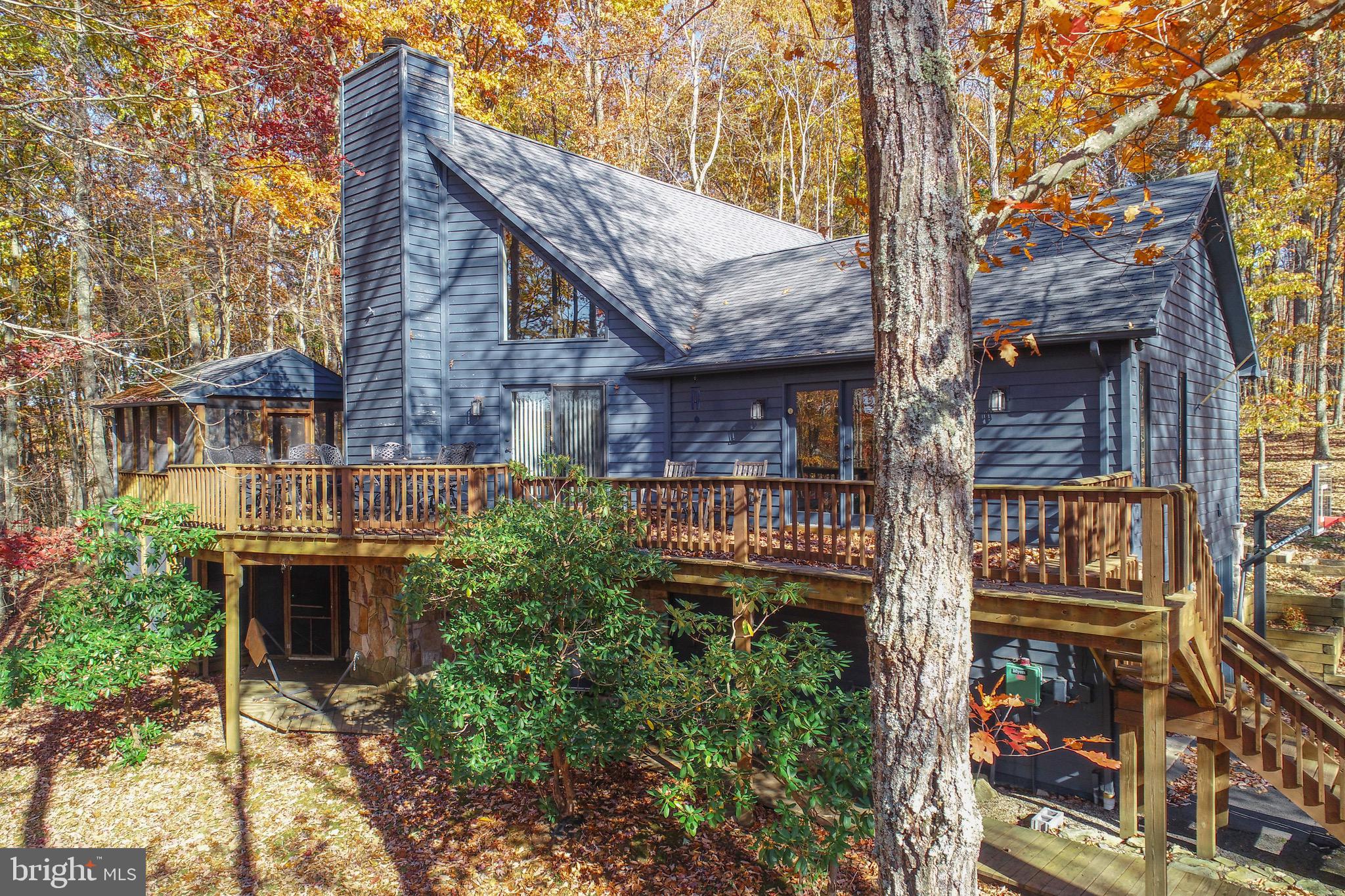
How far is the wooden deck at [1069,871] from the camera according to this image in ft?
19.0

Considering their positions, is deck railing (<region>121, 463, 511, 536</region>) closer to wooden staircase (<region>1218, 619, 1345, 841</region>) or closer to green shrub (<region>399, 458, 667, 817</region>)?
green shrub (<region>399, 458, 667, 817</region>)

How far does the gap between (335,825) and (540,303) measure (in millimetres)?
7157

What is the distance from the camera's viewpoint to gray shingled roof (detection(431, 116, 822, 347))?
1123 cm

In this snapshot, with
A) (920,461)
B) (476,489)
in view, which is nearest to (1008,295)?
(920,461)

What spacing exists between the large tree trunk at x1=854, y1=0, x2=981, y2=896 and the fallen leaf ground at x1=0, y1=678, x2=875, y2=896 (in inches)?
116

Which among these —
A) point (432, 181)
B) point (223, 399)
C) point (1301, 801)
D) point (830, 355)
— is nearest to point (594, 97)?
point (432, 181)

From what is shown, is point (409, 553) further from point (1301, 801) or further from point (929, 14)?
point (1301, 801)

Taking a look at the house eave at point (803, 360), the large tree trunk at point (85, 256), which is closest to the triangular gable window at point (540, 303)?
the house eave at point (803, 360)

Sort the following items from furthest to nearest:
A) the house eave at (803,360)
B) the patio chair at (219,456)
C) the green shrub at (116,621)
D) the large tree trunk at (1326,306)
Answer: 1. the large tree trunk at (1326,306)
2. the patio chair at (219,456)
3. the green shrub at (116,621)
4. the house eave at (803,360)

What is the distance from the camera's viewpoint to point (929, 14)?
3.77 meters

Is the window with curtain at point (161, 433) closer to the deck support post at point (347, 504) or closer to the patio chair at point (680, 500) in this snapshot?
the deck support post at point (347, 504)

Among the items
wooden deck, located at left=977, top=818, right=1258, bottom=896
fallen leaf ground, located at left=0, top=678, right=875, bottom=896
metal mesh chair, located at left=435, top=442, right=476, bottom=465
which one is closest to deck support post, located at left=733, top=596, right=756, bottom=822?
fallen leaf ground, located at left=0, top=678, right=875, bottom=896

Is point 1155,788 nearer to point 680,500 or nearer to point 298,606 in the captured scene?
point 680,500

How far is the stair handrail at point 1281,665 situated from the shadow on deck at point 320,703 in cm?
931
